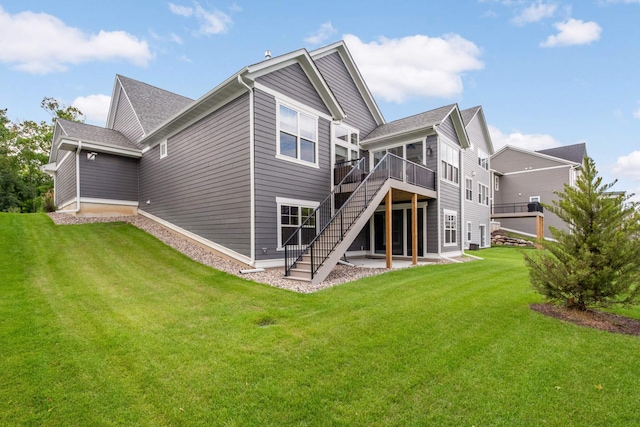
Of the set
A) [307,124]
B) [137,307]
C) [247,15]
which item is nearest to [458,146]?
[307,124]

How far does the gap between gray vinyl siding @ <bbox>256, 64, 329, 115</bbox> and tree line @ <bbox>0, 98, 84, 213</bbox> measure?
85.5 ft

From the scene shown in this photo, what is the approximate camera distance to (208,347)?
4117 millimetres

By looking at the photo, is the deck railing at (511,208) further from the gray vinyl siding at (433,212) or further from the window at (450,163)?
the gray vinyl siding at (433,212)

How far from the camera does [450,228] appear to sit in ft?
50.6

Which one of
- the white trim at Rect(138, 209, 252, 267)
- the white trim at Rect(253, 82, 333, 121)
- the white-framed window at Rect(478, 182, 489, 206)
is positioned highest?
the white trim at Rect(253, 82, 333, 121)

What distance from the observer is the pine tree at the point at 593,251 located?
17.0 ft

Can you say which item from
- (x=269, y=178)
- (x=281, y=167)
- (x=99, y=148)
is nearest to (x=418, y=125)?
(x=281, y=167)

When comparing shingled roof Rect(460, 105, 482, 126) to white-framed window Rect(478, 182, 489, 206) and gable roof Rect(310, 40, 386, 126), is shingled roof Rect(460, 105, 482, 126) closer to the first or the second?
white-framed window Rect(478, 182, 489, 206)

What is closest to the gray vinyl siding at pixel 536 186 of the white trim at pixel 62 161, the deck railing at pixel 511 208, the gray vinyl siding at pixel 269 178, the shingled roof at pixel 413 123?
the deck railing at pixel 511 208

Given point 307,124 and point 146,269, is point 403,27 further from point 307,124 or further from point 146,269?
point 146,269

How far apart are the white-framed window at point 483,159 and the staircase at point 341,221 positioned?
1153 cm

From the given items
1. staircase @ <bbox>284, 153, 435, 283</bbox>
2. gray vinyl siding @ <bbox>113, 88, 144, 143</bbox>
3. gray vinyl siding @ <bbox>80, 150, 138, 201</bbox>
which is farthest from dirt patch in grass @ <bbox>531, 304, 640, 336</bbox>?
gray vinyl siding @ <bbox>113, 88, 144, 143</bbox>

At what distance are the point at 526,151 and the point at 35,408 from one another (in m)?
34.7

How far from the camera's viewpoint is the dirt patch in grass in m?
4.94
